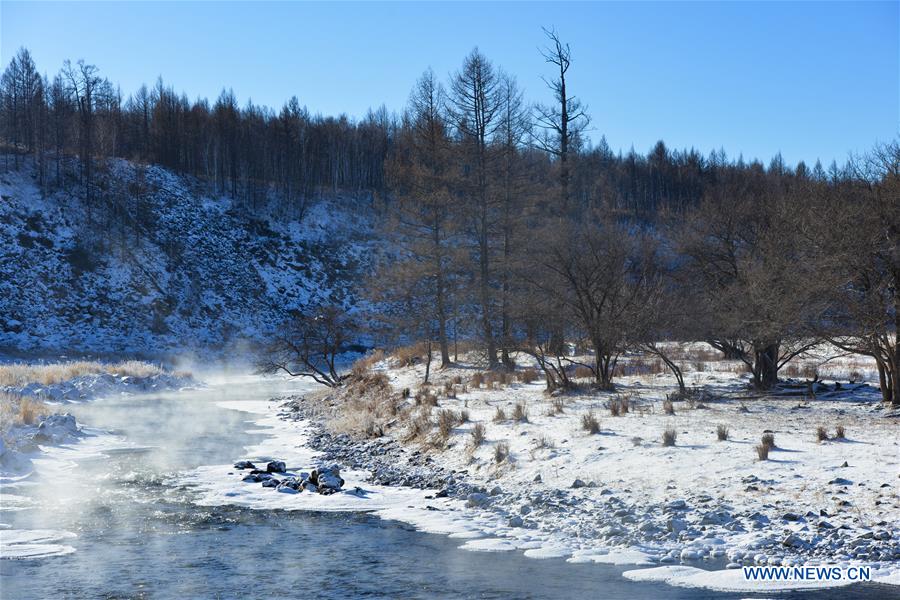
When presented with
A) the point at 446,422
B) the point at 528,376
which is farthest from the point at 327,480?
the point at 528,376

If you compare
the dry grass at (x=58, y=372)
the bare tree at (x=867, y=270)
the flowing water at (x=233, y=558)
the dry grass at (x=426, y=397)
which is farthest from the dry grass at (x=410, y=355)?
the bare tree at (x=867, y=270)

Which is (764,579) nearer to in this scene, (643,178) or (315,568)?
(315,568)

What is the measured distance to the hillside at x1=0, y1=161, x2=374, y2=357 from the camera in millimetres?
49281

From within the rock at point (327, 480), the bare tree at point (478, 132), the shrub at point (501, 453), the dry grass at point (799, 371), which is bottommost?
the rock at point (327, 480)

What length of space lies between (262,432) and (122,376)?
16089 mm

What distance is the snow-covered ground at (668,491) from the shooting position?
29.0ft

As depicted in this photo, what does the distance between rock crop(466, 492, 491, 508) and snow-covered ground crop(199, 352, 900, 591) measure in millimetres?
54

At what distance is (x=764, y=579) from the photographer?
318 inches

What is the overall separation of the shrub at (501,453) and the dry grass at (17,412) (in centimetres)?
1099

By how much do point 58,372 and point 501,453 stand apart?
24624mm

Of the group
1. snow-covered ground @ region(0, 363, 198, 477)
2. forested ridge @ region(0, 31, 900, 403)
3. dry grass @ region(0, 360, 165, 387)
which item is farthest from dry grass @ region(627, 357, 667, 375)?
dry grass @ region(0, 360, 165, 387)

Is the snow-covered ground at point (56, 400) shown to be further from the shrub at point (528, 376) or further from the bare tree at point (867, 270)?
the bare tree at point (867, 270)

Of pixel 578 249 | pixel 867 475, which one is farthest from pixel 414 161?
pixel 867 475

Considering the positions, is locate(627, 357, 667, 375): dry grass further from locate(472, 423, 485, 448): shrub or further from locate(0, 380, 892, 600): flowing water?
locate(0, 380, 892, 600): flowing water
